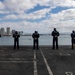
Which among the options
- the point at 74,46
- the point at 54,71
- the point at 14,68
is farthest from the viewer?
the point at 74,46

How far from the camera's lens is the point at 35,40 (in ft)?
95.1

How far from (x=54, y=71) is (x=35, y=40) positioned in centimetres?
1609

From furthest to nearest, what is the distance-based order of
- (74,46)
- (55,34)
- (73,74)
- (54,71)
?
(74,46) < (55,34) < (54,71) < (73,74)

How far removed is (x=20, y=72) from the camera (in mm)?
12836

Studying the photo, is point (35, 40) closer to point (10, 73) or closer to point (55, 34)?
point (55, 34)

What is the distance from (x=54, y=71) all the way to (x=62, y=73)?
2.05 feet

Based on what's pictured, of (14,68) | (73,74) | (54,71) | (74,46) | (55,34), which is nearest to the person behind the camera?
(73,74)

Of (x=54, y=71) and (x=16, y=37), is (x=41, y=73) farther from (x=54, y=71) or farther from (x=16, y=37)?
(x=16, y=37)

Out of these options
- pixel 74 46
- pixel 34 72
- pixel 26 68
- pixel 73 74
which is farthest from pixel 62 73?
pixel 74 46

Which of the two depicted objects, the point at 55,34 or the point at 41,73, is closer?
the point at 41,73

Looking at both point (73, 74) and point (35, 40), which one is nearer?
point (73, 74)

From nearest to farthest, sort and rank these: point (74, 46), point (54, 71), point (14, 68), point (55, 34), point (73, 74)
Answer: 1. point (73, 74)
2. point (54, 71)
3. point (14, 68)
4. point (55, 34)
5. point (74, 46)

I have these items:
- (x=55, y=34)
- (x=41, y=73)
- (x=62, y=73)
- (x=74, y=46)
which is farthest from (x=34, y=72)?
(x=74, y=46)

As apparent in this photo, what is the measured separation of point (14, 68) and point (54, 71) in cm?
237
